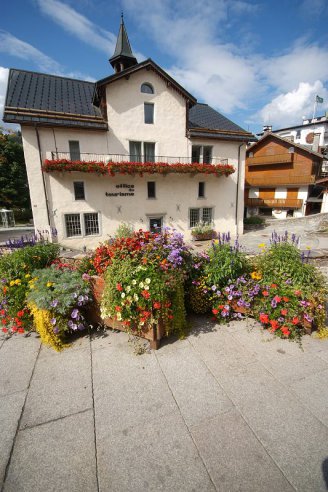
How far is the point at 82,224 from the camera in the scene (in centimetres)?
1448

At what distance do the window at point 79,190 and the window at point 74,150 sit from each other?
4.62 feet

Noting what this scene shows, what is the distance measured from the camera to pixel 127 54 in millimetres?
16656

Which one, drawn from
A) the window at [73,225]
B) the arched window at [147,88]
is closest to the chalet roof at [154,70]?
→ the arched window at [147,88]

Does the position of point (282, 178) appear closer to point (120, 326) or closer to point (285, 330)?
point (285, 330)

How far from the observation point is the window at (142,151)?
49.4ft

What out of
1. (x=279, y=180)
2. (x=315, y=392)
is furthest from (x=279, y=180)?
(x=315, y=392)

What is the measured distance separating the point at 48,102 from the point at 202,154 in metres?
10.5

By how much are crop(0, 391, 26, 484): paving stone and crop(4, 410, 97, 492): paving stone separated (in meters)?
0.07

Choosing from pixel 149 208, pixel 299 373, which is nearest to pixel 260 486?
pixel 299 373

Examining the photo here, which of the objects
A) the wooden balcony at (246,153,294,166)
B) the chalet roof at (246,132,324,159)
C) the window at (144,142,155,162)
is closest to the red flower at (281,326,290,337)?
the window at (144,142,155,162)

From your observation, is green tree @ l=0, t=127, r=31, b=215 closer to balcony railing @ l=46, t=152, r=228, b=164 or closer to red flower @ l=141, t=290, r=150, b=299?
balcony railing @ l=46, t=152, r=228, b=164

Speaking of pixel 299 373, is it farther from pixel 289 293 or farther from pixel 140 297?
pixel 140 297

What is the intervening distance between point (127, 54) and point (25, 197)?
20.3m

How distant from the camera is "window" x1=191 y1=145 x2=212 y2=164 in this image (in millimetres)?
16688
